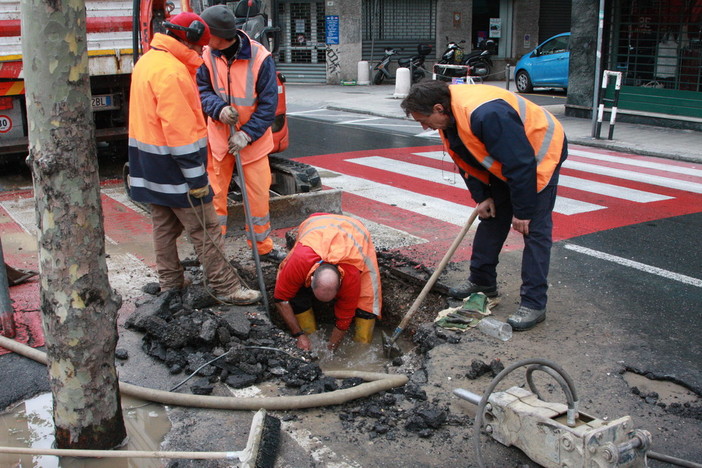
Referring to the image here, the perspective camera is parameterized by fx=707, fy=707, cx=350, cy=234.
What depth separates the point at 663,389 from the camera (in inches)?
153

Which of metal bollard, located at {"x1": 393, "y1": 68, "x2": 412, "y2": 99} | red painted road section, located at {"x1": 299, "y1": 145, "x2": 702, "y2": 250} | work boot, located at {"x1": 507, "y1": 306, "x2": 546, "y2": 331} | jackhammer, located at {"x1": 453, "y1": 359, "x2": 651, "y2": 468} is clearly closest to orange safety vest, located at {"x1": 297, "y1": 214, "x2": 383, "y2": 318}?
work boot, located at {"x1": 507, "y1": 306, "x2": 546, "y2": 331}

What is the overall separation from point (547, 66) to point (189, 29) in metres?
15.9

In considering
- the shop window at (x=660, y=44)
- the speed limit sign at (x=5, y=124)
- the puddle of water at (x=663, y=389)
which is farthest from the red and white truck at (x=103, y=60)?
the shop window at (x=660, y=44)

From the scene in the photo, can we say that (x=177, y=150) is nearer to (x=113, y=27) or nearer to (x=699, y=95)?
(x=113, y=27)

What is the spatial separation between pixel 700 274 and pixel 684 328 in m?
1.22

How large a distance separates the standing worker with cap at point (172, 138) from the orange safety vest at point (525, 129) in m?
1.69

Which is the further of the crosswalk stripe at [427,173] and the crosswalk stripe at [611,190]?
the crosswalk stripe at [611,190]

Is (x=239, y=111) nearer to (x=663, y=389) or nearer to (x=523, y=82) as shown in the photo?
(x=663, y=389)

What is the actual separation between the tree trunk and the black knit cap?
2325mm

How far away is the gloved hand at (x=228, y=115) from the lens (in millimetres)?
5354

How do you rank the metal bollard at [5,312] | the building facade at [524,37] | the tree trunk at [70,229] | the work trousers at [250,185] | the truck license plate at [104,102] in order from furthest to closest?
1. the building facade at [524,37]
2. the truck license plate at [104,102]
3. the work trousers at [250,185]
4. the metal bollard at [5,312]
5. the tree trunk at [70,229]

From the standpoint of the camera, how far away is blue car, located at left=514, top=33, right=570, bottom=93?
18.5m

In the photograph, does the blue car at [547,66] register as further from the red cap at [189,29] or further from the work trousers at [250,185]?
the red cap at [189,29]

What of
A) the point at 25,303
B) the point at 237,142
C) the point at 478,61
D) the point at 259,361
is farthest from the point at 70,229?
the point at 478,61
